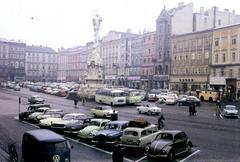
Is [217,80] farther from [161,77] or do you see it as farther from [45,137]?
[45,137]

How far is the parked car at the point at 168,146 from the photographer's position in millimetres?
19688

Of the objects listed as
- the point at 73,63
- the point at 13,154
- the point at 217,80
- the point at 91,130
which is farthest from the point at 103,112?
the point at 73,63

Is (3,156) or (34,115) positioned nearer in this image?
(3,156)

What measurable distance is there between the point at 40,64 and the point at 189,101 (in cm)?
11721

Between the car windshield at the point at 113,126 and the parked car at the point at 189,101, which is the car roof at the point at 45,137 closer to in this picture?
the car windshield at the point at 113,126

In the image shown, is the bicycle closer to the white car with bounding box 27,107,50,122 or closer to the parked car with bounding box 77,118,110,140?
the parked car with bounding box 77,118,110,140

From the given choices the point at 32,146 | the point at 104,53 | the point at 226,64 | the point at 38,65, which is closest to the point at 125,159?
the point at 32,146

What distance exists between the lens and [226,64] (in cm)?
7094

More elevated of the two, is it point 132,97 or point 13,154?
point 132,97

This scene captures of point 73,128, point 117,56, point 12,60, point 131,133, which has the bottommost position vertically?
point 73,128

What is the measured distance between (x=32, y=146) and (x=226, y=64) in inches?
2281

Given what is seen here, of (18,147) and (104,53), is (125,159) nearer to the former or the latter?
(18,147)

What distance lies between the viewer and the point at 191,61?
81.6 m

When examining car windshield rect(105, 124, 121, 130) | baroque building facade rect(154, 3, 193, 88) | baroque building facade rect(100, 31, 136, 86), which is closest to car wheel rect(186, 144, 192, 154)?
car windshield rect(105, 124, 121, 130)
